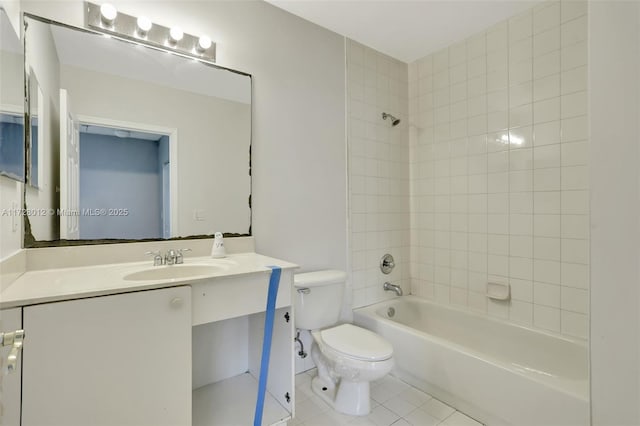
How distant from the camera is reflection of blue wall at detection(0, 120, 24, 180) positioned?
96 cm

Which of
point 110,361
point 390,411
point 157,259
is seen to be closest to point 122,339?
point 110,361

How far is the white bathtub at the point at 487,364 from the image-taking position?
53.6 inches

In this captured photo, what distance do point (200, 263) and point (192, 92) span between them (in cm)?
92

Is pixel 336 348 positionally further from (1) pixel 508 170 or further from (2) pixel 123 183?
(1) pixel 508 170

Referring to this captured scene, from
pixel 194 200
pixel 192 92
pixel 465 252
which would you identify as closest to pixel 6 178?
pixel 194 200

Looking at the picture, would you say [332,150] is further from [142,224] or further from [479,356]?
[479,356]

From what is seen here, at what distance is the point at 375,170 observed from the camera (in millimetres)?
2461

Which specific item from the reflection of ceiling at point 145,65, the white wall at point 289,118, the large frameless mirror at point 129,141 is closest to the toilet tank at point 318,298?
the white wall at point 289,118

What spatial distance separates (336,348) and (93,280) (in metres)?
1.14

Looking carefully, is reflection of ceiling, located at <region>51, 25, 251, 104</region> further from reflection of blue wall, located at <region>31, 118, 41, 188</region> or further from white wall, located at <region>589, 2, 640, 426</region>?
white wall, located at <region>589, 2, 640, 426</region>

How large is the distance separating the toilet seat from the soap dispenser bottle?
2.43 feet

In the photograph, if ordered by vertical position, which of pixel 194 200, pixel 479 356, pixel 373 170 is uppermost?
pixel 373 170

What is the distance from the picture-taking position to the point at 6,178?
1.03 m

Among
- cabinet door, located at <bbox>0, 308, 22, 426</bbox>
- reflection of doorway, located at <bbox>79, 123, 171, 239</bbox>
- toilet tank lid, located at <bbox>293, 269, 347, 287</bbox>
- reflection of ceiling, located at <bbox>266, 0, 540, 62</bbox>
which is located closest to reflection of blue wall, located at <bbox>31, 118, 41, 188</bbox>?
reflection of doorway, located at <bbox>79, 123, 171, 239</bbox>
